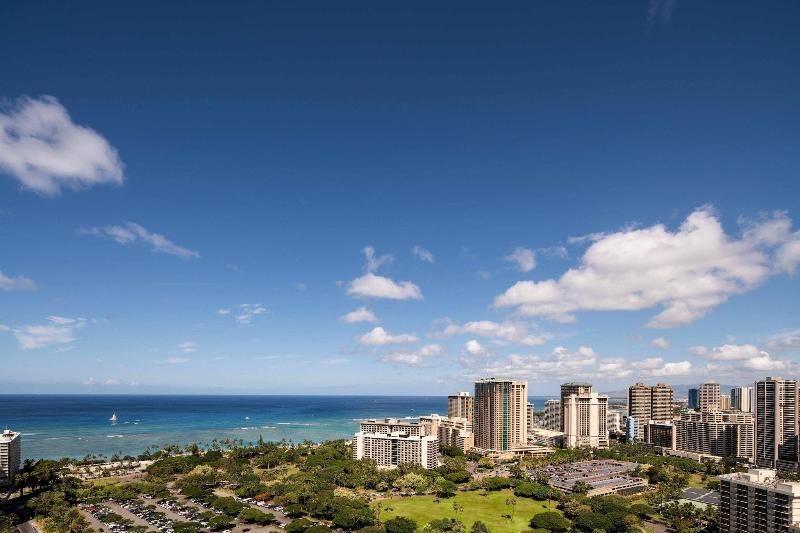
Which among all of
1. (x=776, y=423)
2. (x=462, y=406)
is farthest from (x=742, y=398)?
(x=462, y=406)

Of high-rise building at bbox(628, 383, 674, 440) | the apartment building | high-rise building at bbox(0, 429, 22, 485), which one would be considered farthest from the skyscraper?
high-rise building at bbox(0, 429, 22, 485)

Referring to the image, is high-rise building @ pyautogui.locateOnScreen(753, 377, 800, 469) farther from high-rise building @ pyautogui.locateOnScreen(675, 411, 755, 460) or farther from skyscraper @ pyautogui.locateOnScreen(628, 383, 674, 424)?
skyscraper @ pyautogui.locateOnScreen(628, 383, 674, 424)

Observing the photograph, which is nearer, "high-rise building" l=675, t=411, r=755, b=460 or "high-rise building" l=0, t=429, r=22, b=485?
"high-rise building" l=0, t=429, r=22, b=485

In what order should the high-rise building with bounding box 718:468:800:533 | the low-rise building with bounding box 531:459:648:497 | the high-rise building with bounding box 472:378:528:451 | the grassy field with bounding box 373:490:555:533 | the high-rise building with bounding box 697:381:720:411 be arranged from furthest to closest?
the high-rise building with bounding box 697:381:720:411, the high-rise building with bounding box 472:378:528:451, the low-rise building with bounding box 531:459:648:497, the grassy field with bounding box 373:490:555:533, the high-rise building with bounding box 718:468:800:533

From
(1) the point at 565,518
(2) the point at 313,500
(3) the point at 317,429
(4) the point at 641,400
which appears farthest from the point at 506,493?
(3) the point at 317,429

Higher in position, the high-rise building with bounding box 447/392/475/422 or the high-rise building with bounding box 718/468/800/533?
the high-rise building with bounding box 718/468/800/533

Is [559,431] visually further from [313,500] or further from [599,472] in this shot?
[313,500]

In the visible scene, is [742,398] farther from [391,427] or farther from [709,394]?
[391,427]
